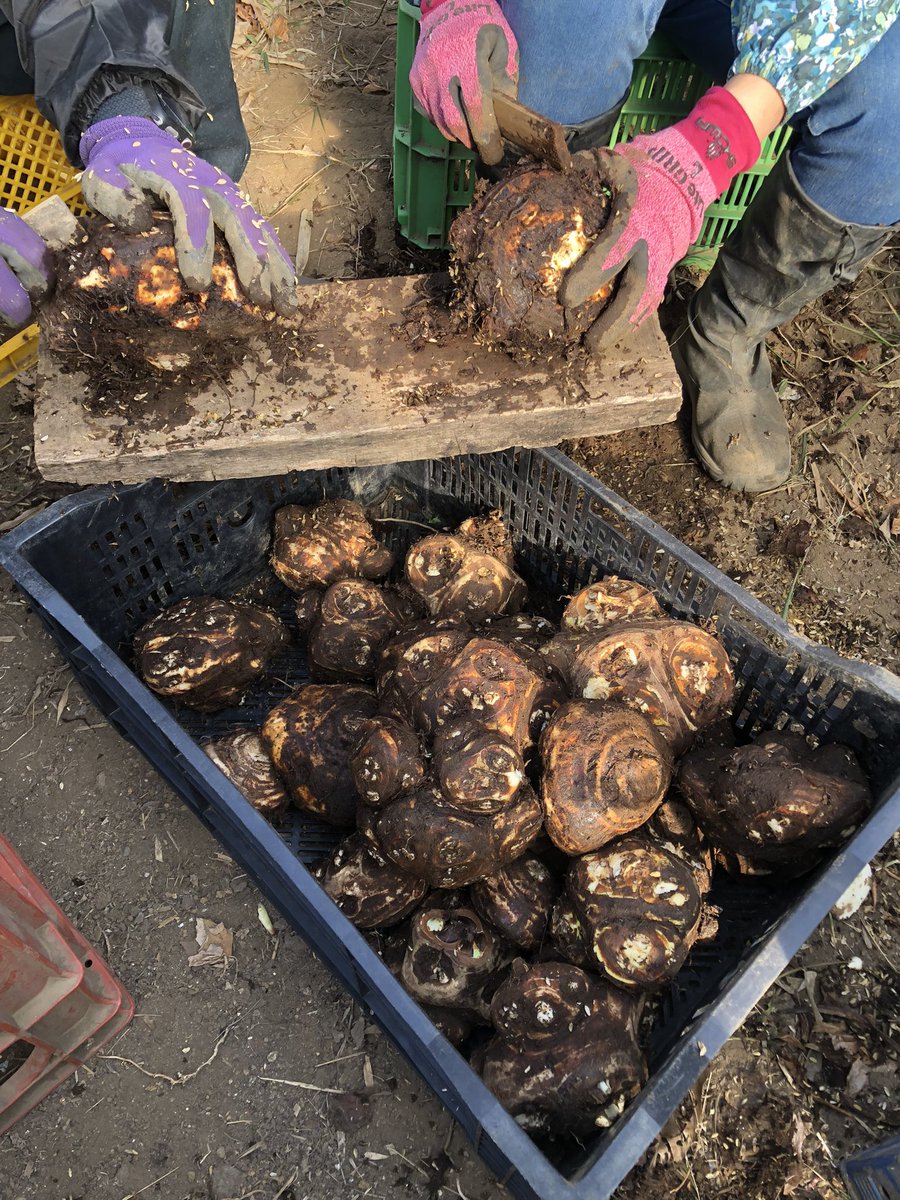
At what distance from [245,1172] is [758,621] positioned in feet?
6.35

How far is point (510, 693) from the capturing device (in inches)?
81.2

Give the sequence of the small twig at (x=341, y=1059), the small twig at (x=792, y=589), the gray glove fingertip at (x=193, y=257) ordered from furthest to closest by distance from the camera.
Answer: the small twig at (x=792, y=589) → the small twig at (x=341, y=1059) → the gray glove fingertip at (x=193, y=257)

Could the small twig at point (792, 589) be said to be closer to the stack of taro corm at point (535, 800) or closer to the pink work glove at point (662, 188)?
the stack of taro corm at point (535, 800)

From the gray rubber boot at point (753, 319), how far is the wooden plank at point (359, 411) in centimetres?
71

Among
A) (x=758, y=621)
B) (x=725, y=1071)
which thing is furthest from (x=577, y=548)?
(x=725, y=1071)

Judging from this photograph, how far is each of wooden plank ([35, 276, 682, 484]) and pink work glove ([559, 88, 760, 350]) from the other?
18cm

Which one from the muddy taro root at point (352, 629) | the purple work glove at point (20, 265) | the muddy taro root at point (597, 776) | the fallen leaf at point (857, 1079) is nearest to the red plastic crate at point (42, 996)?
Result: the muddy taro root at point (352, 629)

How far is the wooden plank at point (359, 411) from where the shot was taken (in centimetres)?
228

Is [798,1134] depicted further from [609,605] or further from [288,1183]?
[609,605]

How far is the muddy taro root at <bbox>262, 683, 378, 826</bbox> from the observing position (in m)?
2.24

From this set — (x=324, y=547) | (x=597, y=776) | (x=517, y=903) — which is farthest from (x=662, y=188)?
(x=517, y=903)

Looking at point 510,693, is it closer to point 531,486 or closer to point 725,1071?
point 531,486

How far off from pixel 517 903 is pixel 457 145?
2680 millimetres

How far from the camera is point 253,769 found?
7.62 feet
